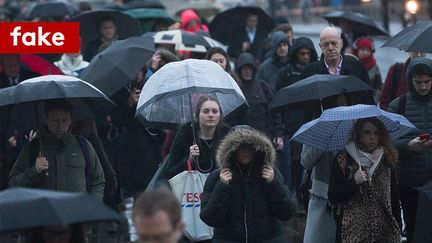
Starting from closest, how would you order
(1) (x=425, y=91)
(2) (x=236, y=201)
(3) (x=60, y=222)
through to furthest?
(3) (x=60, y=222), (2) (x=236, y=201), (1) (x=425, y=91)

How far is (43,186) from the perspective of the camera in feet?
35.1

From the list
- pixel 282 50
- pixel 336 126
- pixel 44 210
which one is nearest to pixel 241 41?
pixel 282 50

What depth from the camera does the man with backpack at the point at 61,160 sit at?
10.7 metres

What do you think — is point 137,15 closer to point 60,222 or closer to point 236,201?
point 236,201

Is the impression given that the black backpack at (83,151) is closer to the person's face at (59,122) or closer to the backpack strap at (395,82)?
the person's face at (59,122)

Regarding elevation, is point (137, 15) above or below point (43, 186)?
above

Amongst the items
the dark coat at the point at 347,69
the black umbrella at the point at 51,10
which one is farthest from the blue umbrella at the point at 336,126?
the black umbrella at the point at 51,10

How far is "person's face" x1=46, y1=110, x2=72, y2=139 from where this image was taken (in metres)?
10.8

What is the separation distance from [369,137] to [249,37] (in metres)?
11.2

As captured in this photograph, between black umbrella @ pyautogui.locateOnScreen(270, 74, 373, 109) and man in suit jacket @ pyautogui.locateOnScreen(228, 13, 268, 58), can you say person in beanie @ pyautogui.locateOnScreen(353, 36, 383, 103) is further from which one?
black umbrella @ pyautogui.locateOnScreen(270, 74, 373, 109)

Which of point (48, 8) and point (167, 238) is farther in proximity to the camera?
point (48, 8)

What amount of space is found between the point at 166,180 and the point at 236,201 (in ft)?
3.46

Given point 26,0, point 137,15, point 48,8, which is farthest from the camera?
point 26,0

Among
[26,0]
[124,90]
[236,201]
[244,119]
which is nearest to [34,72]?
[124,90]
